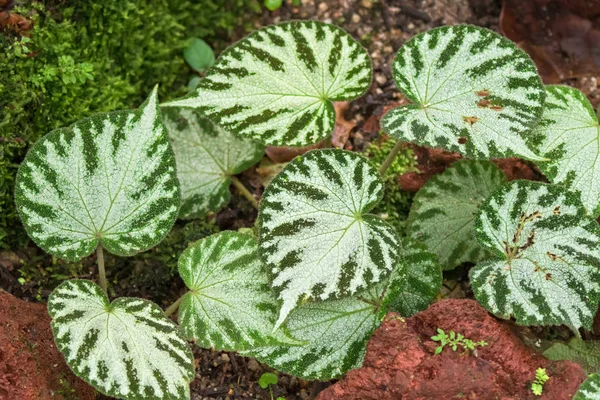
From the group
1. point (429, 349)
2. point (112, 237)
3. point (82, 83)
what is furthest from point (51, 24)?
point (429, 349)

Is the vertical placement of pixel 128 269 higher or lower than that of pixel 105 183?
lower

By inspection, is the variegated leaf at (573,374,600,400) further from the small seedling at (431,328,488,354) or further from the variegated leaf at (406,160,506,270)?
the variegated leaf at (406,160,506,270)

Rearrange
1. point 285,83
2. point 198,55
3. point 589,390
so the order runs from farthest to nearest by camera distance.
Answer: point 198,55, point 285,83, point 589,390

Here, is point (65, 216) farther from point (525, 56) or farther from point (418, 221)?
point (525, 56)

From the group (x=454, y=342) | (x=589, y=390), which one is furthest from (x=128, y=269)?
(x=589, y=390)

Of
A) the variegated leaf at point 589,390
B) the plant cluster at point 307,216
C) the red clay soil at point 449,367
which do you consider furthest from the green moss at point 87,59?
the variegated leaf at point 589,390

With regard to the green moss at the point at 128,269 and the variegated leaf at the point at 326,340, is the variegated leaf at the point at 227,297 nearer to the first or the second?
the variegated leaf at the point at 326,340

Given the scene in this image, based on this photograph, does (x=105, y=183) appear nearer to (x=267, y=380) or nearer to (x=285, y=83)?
(x=285, y=83)

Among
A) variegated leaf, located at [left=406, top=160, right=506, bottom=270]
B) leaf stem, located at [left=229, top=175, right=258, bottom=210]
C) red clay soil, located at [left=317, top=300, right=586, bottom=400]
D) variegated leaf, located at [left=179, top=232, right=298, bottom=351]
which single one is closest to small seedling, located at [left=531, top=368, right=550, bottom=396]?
red clay soil, located at [left=317, top=300, right=586, bottom=400]
